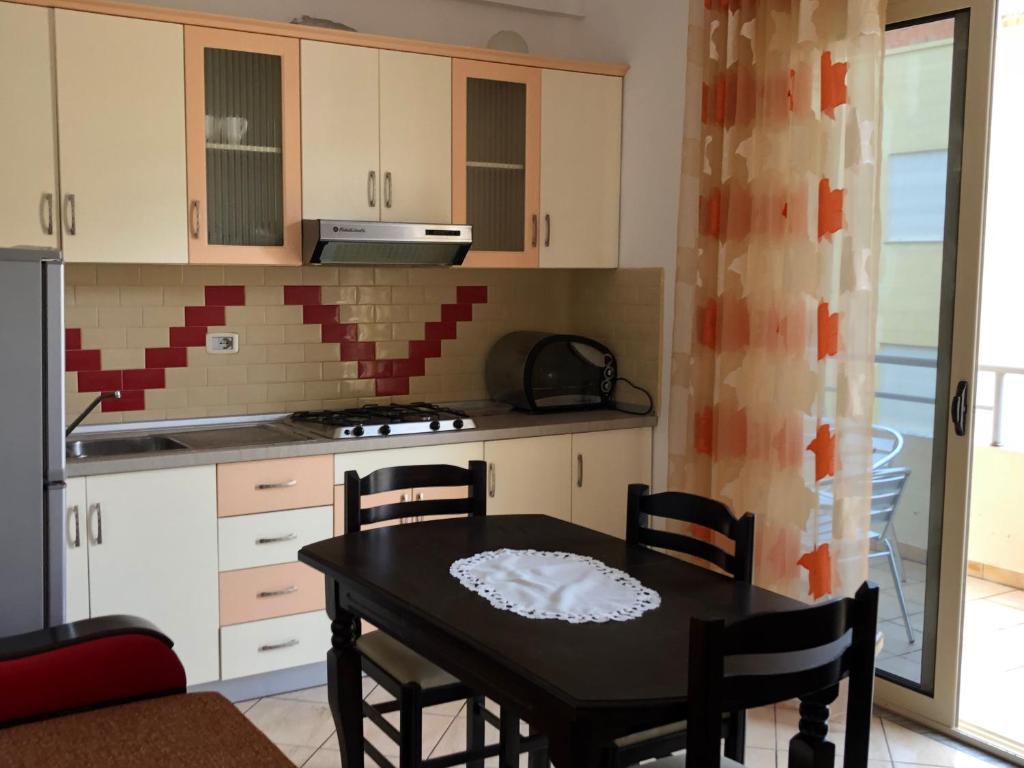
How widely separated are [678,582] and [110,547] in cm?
189

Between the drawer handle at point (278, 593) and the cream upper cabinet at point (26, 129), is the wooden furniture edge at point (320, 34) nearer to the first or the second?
the cream upper cabinet at point (26, 129)

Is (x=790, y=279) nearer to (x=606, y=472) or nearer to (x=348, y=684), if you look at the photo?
(x=606, y=472)

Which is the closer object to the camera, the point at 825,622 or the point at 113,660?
the point at 825,622

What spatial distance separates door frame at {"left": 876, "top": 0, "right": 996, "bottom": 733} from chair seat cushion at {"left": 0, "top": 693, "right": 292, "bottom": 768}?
235 cm

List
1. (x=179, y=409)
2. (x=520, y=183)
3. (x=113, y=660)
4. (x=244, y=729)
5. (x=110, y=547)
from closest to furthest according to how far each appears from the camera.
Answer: (x=244, y=729), (x=113, y=660), (x=110, y=547), (x=179, y=409), (x=520, y=183)

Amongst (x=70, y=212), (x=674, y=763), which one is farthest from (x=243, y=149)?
(x=674, y=763)

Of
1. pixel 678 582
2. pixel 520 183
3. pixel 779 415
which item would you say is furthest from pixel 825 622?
pixel 520 183

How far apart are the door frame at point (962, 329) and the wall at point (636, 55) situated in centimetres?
102

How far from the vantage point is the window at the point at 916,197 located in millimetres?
3270

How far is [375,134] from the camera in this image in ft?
12.8

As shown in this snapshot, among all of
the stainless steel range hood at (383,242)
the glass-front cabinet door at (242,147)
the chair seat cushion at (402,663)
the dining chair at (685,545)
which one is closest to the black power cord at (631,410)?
the stainless steel range hood at (383,242)

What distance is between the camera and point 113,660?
1955mm

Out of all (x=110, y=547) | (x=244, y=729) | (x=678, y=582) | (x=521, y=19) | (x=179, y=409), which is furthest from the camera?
(x=521, y=19)

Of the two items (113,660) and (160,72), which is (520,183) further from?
(113,660)
